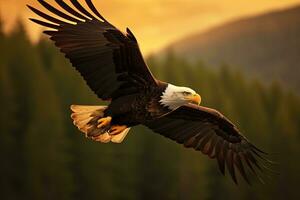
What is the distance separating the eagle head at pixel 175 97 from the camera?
911 cm

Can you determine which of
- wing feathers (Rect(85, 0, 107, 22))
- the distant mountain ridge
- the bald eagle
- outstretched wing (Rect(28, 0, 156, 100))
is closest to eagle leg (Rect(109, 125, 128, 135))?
the bald eagle

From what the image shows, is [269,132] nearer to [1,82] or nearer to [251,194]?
[251,194]

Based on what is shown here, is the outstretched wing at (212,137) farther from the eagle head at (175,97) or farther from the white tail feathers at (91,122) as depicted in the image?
the eagle head at (175,97)

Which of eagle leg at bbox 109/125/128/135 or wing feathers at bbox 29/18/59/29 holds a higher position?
wing feathers at bbox 29/18/59/29

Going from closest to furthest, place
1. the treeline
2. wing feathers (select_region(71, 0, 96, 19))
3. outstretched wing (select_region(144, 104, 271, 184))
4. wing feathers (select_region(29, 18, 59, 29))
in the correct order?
wing feathers (select_region(29, 18, 59, 29))
wing feathers (select_region(71, 0, 96, 19))
outstretched wing (select_region(144, 104, 271, 184))
the treeline

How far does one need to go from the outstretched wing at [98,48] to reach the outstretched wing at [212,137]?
1.81 metres

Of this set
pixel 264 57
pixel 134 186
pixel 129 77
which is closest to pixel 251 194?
pixel 134 186

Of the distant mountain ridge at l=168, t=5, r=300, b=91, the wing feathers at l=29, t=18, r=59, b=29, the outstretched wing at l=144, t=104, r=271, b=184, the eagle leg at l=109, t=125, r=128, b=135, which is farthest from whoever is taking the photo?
the distant mountain ridge at l=168, t=5, r=300, b=91

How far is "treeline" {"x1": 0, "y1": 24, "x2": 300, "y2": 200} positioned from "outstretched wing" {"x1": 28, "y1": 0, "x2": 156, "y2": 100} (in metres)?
20.9

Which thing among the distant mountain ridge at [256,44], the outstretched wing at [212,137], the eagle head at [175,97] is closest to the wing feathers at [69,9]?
the eagle head at [175,97]

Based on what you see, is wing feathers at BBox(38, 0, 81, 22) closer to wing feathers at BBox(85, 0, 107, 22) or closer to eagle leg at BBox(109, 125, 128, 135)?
wing feathers at BBox(85, 0, 107, 22)

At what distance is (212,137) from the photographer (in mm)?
11023

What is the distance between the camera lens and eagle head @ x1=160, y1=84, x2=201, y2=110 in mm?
9109

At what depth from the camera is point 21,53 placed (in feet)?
118
